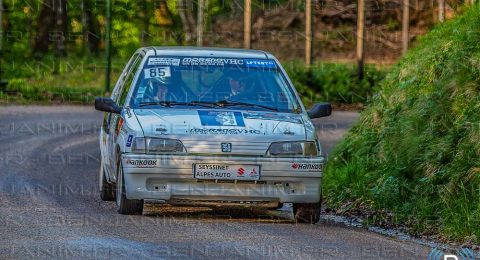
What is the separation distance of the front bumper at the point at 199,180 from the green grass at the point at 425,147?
1.29 meters

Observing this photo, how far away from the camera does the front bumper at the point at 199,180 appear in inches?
455

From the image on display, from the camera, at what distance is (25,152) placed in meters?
19.4

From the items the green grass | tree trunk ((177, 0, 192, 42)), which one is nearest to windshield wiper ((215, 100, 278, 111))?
the green grass

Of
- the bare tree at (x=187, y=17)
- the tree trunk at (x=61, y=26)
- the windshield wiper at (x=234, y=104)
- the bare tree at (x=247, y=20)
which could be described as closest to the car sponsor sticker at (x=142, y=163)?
the windshield wiper at (x=234, y=104)

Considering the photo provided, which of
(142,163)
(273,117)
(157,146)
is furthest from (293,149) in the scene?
(142,163)

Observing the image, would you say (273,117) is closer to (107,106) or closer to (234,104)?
(234,104)

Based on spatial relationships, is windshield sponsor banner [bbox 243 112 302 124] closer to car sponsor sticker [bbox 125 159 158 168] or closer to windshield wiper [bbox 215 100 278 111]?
windshield wiper [bbox 215 100 278 111]

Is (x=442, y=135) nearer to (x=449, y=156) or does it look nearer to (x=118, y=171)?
(x=449, y=156)

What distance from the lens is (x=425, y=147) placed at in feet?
43.7

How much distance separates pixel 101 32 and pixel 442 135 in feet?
125

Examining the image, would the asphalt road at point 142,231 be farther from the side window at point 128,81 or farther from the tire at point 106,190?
the side window at point 128,81

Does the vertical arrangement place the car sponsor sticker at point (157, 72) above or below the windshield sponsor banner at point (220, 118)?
above

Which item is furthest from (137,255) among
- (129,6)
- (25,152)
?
(129,6)

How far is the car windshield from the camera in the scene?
12.6 m
